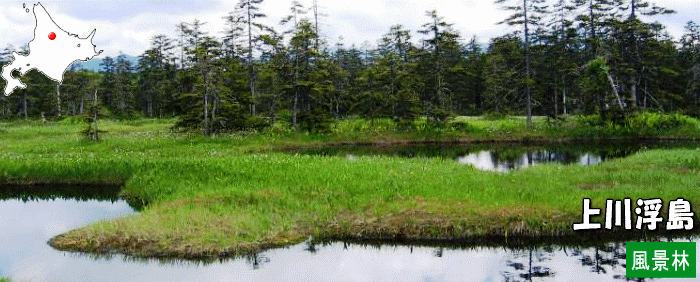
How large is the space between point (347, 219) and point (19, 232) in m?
10.5

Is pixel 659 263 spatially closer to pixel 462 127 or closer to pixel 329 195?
pixel 329 195

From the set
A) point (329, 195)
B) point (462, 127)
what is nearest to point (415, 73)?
point (462, 127)

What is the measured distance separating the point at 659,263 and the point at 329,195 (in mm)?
9340

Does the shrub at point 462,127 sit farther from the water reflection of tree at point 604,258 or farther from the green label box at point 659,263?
the green label box at point 659,263

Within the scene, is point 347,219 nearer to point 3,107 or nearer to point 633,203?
point 633,203

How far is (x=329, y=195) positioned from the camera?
17781 millimetres

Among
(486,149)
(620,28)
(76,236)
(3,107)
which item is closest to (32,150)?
(76,236)

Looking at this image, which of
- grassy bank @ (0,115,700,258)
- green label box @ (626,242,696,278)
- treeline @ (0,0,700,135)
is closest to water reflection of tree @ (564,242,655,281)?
green label box @ (626,242,696,278)

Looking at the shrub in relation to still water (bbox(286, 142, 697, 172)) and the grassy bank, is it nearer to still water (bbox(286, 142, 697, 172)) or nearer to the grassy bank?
still water (bbox(286, 142, 697, 172))

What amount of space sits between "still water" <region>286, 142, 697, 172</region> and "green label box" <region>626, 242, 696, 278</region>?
15454 millimetres

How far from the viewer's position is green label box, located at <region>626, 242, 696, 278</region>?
12273mm

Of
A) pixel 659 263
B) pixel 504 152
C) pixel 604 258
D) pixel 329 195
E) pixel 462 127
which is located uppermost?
pixel 462 127

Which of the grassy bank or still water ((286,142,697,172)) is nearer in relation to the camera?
the grassy bank

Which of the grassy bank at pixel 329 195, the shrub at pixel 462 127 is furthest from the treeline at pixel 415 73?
the grassy bank at pixel 329 195
